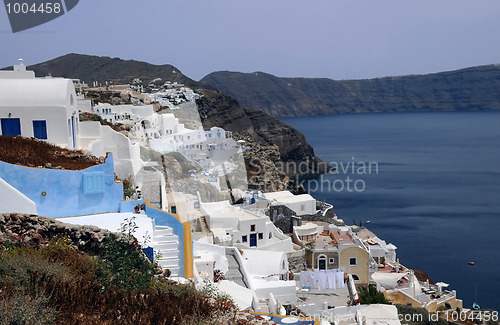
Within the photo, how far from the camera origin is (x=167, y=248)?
7402 mm

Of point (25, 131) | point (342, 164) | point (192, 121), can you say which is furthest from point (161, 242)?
point (342, 164)

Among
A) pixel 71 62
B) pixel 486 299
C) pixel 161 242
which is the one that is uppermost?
pixel 71 62

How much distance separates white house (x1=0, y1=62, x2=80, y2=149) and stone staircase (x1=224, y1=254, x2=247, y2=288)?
470 cm

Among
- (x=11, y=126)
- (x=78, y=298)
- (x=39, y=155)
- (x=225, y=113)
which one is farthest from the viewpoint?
(x=225, y=113)

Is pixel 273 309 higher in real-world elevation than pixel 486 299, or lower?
higher

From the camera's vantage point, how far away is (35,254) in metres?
5.64

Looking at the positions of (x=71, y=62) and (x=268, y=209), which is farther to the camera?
(x=71, y=62)

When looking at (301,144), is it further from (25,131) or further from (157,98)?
(25,131)

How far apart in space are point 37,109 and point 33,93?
0.39 meters

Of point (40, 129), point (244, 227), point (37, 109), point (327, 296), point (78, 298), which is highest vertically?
point (37, 109)

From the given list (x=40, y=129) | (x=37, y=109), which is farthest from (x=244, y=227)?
(x=37, y=109)

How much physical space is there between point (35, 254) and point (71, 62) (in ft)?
331

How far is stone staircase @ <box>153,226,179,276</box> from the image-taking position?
7.25 meters

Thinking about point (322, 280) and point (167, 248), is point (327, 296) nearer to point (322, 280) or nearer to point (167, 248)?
point (322, 280)
